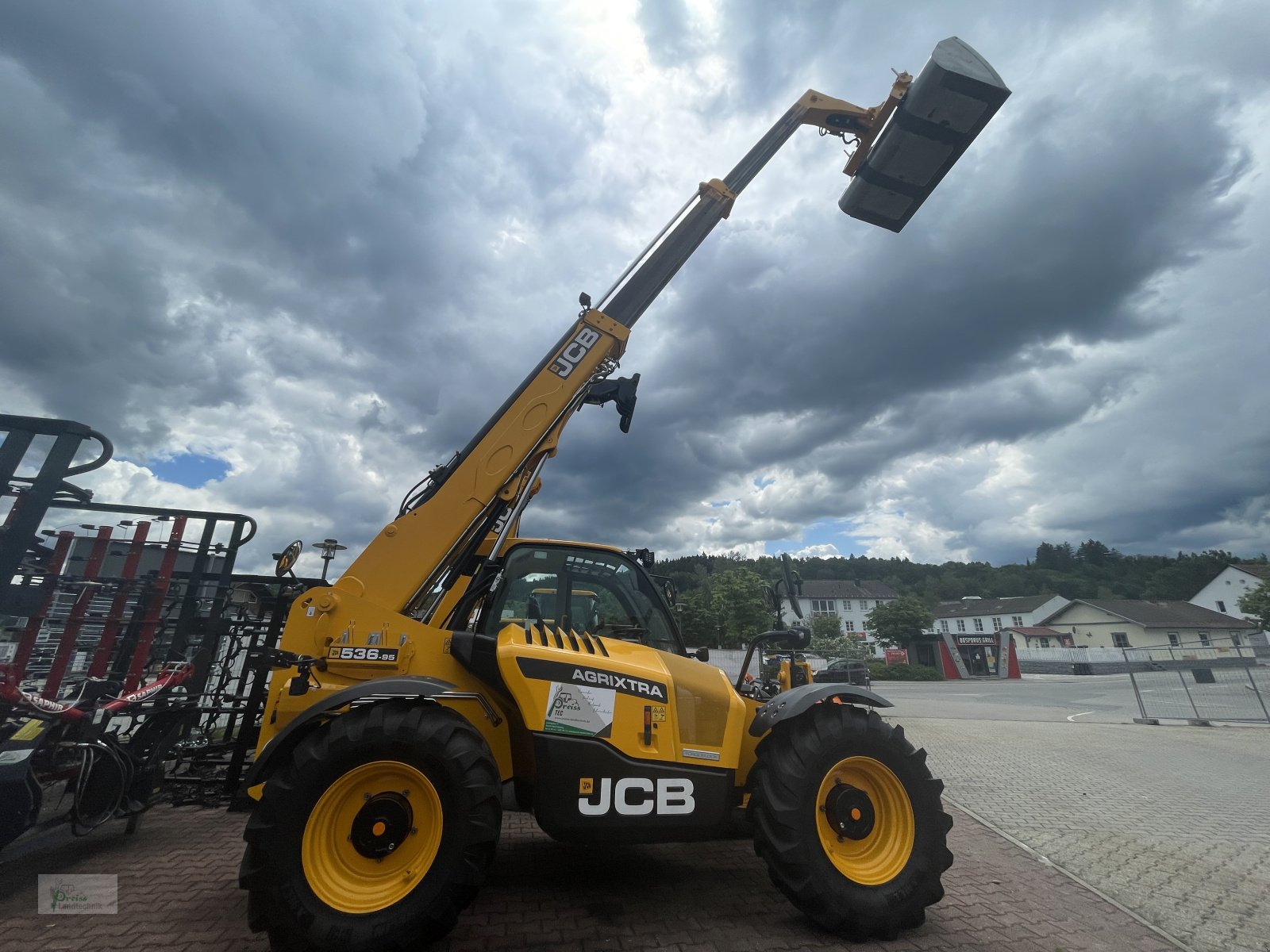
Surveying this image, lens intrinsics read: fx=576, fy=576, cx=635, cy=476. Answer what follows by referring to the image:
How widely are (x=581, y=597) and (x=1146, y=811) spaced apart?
263 inches

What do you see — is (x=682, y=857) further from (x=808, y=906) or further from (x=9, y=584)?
(x=9, y=584)

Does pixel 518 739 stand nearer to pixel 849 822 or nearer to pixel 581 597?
pixel 581 597

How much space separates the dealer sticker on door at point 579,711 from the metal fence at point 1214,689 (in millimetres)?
16956

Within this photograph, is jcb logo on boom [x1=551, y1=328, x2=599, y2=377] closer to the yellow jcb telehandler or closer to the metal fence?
the yellow jcb telehandler

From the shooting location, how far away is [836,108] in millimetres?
6406

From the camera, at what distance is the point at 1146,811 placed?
20.1 feet

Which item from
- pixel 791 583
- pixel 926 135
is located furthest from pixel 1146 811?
pixel 926 135

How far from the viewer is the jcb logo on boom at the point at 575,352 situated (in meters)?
4.76

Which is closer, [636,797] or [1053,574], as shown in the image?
[636,797]

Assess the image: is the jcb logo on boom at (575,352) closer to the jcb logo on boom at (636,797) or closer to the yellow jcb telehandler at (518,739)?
the yellow jcb telehandler at (518,739)

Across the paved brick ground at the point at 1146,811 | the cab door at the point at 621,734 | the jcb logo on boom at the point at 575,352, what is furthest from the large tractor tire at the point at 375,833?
the paved brick ground at the point at 1146,811

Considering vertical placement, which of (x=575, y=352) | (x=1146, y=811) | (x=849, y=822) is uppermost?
(x=575, y=352)

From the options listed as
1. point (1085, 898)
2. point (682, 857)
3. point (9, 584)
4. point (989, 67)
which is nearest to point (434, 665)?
point (682, 857)

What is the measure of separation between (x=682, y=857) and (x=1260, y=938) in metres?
3.48
